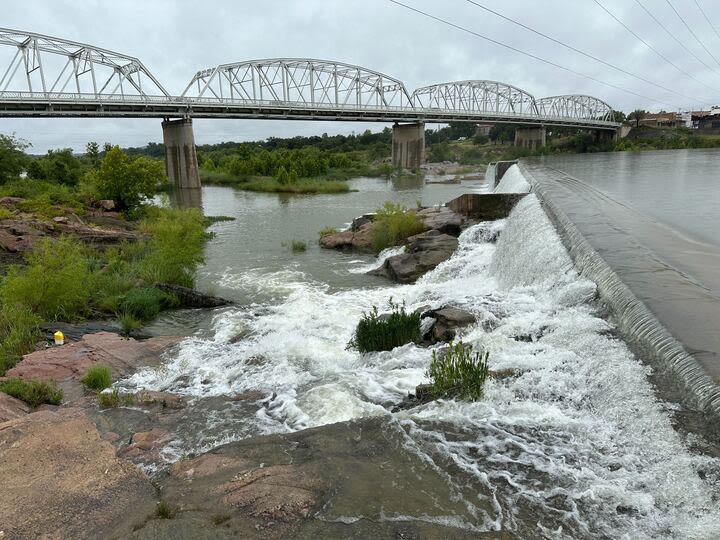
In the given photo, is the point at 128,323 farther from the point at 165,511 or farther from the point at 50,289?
the point at 165,511

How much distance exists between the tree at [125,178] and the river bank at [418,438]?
21985mm

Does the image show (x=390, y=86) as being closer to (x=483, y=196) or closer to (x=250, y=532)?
(x=483, y=196)

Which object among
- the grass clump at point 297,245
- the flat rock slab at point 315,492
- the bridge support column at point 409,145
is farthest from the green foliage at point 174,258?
the bridge support column at point 409,145

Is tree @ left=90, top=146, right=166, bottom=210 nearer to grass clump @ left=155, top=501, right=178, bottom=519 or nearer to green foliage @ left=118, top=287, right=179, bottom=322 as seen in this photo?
green foliage @ left=118, top=287, right=179, bottom=322

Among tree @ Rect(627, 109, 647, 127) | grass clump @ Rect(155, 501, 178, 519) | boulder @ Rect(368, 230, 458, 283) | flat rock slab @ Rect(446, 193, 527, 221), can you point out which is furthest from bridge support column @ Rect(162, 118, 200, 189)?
tree @ Rect(627, 109, 647, 127)

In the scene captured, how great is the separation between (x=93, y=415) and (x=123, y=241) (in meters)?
15.7

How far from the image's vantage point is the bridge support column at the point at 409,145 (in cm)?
7812

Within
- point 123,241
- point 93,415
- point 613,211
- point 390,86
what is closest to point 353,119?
point 390,86

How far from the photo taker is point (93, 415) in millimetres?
6676

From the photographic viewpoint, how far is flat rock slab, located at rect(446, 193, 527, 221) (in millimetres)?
18359

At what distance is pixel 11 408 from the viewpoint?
6.64 meters

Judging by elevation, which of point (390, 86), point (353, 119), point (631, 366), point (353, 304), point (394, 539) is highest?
point (390, 86)

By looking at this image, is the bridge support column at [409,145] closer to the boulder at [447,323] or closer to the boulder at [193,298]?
the boulder at [193,298]

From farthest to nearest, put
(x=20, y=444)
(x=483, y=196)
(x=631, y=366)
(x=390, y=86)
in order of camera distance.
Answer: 1. (x=390, y=86)
2. (x=483, y=196)
3. (x=631, y=366)
4. (x=20, y=444)
